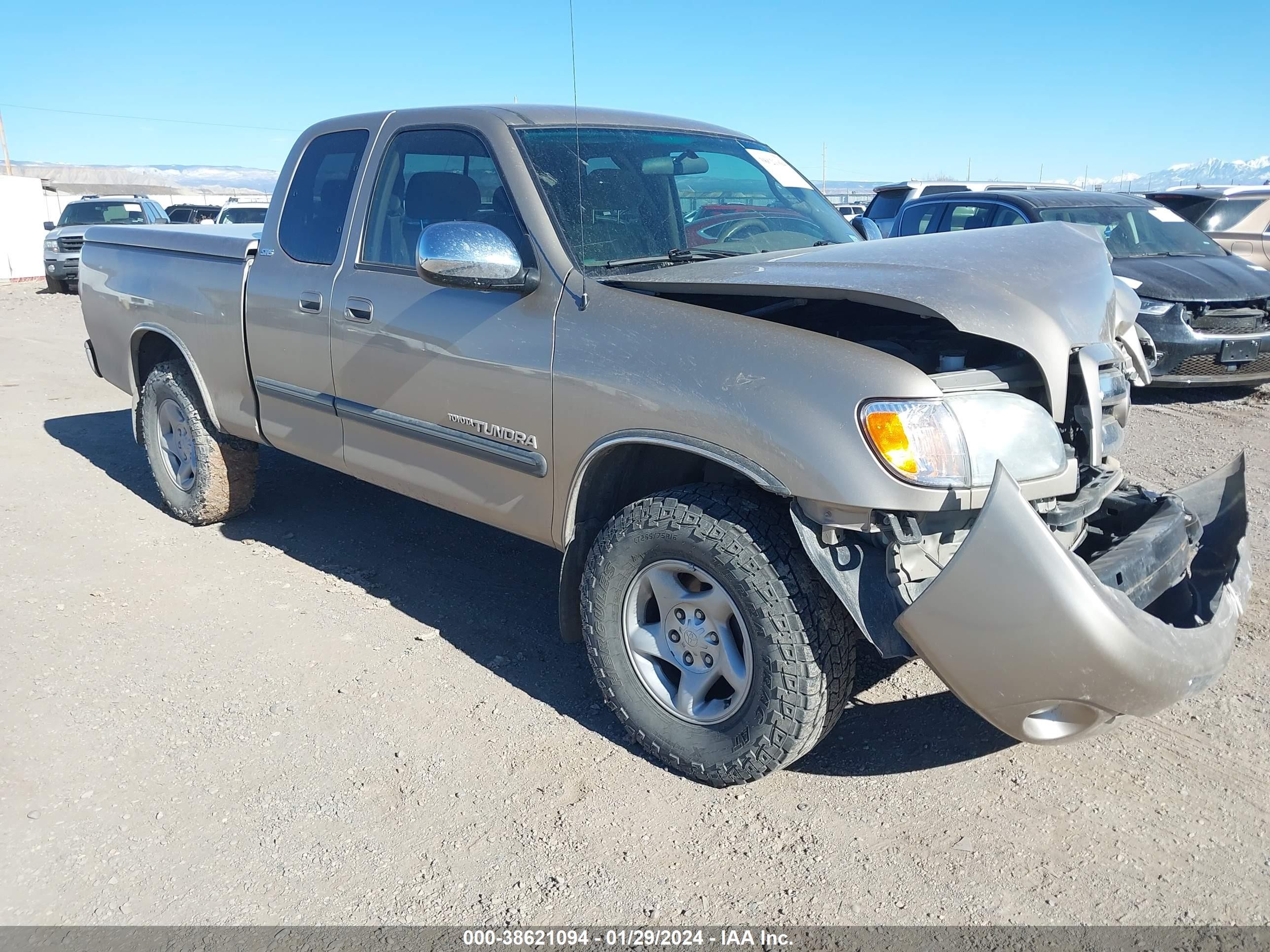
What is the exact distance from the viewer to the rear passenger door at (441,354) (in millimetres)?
3389

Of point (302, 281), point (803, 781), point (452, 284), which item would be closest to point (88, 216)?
point (302, 281)

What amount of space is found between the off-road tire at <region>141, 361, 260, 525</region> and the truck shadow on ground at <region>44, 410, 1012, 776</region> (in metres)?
0.18

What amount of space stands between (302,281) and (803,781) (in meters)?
2.93

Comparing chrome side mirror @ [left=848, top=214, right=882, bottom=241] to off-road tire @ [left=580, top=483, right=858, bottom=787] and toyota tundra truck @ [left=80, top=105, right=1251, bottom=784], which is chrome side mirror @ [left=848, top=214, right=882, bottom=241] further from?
off-road tire @ [left=580, top=483, right=858, bottom=787]

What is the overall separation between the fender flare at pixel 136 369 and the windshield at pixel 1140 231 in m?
7.22

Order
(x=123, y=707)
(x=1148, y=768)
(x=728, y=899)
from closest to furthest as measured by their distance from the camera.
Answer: (x=728, y=899), (x=1148, y=768), (x=123, y=707)

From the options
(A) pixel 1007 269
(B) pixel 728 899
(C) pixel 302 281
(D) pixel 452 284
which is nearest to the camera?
(B) pixel 728 899

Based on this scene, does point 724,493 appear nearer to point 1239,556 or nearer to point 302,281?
point 1239,556

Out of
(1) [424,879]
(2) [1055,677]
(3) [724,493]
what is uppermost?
(3) [724,493]

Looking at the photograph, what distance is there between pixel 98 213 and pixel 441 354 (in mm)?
19731

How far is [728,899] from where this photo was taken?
259 cm

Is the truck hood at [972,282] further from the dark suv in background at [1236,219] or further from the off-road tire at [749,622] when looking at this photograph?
the dark suv in background at [1236,219]

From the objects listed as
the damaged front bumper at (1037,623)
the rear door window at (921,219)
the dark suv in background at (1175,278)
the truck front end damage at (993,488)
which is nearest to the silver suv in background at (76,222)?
the rear door window at (921,219)

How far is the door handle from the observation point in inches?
155
